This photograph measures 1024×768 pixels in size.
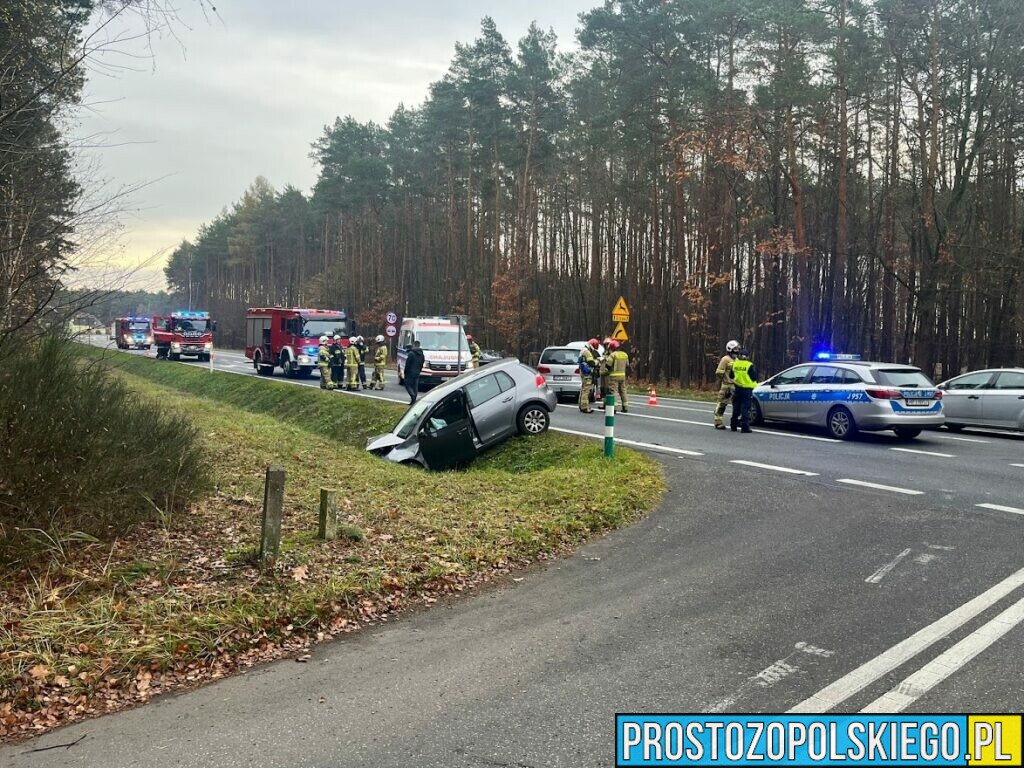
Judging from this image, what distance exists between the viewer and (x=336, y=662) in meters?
4.39

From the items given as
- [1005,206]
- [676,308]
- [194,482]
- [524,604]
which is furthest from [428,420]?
[1005,206]

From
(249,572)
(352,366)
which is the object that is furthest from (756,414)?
(352,366)

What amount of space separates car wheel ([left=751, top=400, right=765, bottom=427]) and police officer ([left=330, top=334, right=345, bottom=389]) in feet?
47.0

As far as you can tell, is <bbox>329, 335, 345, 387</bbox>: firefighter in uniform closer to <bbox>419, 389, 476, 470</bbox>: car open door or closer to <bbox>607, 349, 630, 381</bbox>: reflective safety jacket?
<bbox>607, 349, 630, 381</bbox>: reflective safety jacket

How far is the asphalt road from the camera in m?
3.49

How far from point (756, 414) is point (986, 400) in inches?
177

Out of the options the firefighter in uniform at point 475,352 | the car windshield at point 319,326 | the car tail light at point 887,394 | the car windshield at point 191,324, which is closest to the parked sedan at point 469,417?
the car tail light at point 887,394

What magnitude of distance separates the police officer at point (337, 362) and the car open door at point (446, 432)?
1324cm

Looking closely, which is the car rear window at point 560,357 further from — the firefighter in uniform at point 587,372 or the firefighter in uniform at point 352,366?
the firefighter in uniform at point 352,366

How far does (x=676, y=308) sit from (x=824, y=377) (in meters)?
16.9

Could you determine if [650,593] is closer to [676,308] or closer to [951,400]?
[951,400]

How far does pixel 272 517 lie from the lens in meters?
5.71

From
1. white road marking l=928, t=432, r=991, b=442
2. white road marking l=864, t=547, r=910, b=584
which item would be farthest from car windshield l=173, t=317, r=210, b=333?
white road marking l=864, t=547, r=910, b=584

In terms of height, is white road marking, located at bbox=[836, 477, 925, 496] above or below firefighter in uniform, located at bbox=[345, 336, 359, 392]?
below
